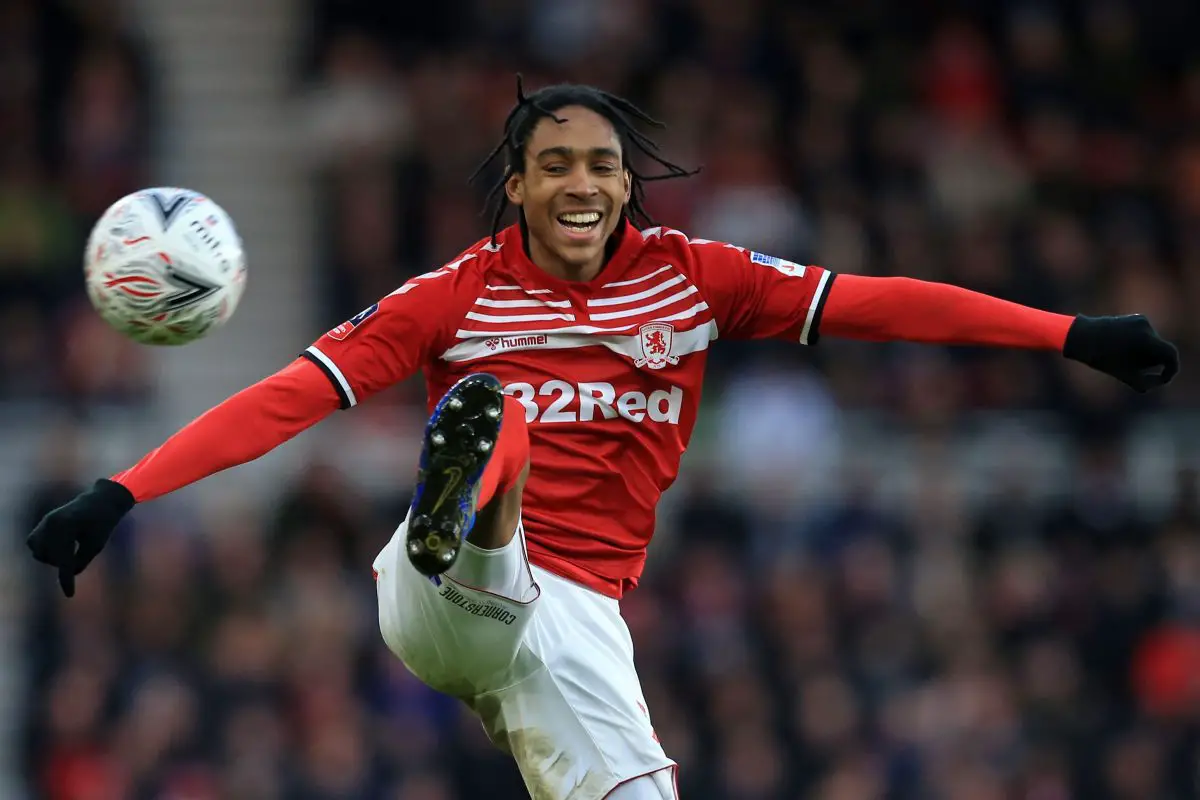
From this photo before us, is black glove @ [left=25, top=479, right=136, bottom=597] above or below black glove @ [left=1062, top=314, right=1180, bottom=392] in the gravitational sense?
below

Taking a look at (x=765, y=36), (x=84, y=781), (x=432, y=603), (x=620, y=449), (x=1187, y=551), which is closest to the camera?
(x=432, y=603)

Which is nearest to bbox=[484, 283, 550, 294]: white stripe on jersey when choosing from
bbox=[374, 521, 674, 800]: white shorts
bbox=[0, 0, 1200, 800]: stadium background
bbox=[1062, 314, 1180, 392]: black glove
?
bbox=[374, 521, 674, 800]: white shorts

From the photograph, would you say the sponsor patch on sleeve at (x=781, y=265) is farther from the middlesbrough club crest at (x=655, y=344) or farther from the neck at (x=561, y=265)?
the neck at (x=561, y=265)

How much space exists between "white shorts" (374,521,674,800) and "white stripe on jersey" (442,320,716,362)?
0.53 m

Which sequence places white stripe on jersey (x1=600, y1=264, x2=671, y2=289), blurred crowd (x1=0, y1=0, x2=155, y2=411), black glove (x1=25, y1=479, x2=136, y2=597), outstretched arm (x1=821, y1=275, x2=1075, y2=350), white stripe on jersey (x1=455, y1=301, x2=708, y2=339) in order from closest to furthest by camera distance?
1. black glove (x1=25, y1=479, x2=136, y2=597)
2. outstretched arm (x1=821, y1=275, x2=1075, y2=350)
3. white stripe on jersey (x1=455, y1=301, x2=708, y2=339)
4. white stripe on jersey (x1=600, y1=264, x2=671, y2=289)
5. blurred crowd (x1=0, y1=0, x2=155, y2=411)

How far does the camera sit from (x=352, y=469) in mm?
11117

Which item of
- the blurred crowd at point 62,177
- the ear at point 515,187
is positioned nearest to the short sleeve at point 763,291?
the ear at point 515,187

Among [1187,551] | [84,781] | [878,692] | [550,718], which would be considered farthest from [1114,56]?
[550,718]

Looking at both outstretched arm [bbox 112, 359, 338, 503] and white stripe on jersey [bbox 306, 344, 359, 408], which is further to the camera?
white stripe on jersey [bbox 306, 344, 359, 408]

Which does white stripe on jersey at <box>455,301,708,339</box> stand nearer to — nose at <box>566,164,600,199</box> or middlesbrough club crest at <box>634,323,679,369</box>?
middlesbrough club crest at <box>634,323,679,369</box>

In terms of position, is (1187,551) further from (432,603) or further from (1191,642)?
(432,603)

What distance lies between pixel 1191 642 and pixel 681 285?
553cm

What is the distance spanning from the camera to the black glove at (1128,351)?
5.38 meters

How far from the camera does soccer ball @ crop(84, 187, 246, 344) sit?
223 inches
